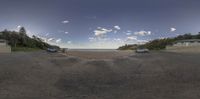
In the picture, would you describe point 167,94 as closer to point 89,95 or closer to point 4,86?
point 89,95

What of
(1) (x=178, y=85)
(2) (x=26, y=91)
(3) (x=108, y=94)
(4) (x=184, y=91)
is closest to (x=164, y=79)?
(1) (x=178, y=85)

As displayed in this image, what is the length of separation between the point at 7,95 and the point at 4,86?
6.27 feet

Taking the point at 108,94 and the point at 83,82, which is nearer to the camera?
the point at 108,94

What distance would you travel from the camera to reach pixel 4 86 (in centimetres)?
1241

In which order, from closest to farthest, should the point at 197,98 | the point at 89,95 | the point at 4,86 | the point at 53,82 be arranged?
1. the point at 197,98
2. the point at 89,95
3. the point at 4,86
4. the point at 53,82

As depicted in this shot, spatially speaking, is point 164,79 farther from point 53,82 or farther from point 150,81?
point 53,82

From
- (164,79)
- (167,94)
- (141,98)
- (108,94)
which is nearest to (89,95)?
(108,94)

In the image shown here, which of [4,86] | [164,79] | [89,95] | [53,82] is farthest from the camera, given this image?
[164,79]

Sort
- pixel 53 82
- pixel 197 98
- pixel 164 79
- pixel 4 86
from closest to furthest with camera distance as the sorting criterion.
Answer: pixel 197 98, pixel 4 86, pixel 53 82, pixel 164 79

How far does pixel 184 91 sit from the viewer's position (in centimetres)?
1152

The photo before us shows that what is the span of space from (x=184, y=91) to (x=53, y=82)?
5544 millimetres

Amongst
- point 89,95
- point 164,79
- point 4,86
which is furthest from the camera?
point 164,79

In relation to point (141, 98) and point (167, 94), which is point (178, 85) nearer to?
point (167, 94)

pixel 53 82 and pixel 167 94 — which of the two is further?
pixel 53 82
